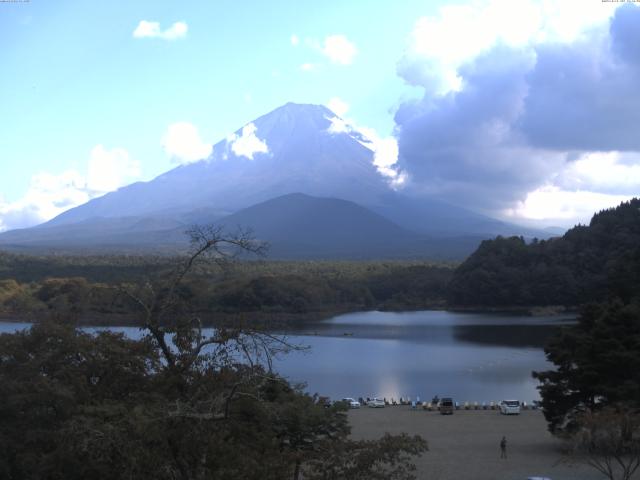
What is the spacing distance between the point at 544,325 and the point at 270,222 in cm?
8921

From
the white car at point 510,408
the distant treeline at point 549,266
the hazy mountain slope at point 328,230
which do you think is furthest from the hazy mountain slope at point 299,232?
the white car at point 510,408

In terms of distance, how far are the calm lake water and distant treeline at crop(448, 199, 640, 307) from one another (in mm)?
5180

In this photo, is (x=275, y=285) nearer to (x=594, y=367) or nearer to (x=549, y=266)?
(x=549, y=266)

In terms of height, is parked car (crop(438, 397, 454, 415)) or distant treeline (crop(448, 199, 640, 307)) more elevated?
distant treeline (crop(448, 199, 640, 307))

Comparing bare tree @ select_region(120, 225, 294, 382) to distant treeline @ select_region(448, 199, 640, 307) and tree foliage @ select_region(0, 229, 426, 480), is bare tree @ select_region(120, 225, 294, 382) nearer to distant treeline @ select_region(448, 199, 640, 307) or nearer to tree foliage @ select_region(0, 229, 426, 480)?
tree foliage @ select_region(0, 229, 426, 480)

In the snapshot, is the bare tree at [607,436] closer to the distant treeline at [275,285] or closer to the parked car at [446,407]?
the parked car at [446,407]

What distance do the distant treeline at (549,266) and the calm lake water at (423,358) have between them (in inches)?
204

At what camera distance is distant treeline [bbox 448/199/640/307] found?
42.0 meters

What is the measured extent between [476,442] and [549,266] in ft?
113

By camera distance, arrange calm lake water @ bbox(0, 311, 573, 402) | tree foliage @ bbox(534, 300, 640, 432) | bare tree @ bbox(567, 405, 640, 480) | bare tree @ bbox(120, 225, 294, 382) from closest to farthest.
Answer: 1. bare tree @ bbox(120, 225, 294, 382)
2. bare tree @ bbox(567, 405, 640, 480)
3. tree foliage @ bbox(534, 300, 640, 432)
4. calm lake water @ bbox(0, 311, 573, 402)

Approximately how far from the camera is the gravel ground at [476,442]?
29.5 feet

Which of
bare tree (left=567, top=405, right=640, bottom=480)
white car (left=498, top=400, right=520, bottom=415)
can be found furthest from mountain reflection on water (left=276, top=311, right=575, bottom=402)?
bare tree (left=567, top=405, right=640, bottom=480)

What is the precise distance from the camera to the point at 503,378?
800 inches

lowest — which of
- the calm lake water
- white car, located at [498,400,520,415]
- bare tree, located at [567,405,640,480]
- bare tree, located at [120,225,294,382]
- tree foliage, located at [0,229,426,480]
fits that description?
the calm lake water
